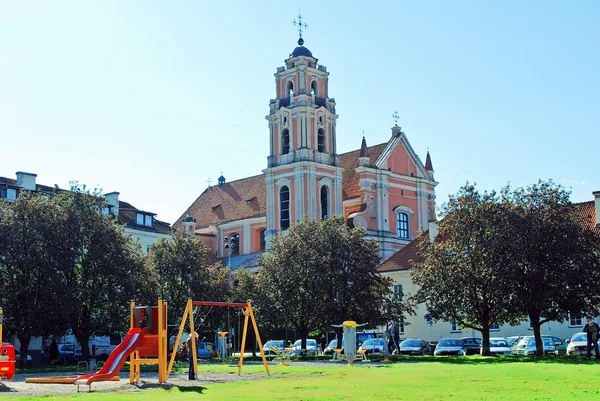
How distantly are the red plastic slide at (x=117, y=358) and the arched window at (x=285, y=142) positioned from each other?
64.0m

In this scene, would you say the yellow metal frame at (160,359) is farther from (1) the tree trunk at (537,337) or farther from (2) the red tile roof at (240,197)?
(2) the red tile roof at (240,197)

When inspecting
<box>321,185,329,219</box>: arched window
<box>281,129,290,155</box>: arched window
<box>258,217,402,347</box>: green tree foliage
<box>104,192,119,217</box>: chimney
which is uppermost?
<box>281,129,290,155</box>: arched window

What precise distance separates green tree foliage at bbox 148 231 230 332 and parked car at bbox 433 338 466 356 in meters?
15.8

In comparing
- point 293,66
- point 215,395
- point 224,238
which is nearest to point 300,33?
point 293,66

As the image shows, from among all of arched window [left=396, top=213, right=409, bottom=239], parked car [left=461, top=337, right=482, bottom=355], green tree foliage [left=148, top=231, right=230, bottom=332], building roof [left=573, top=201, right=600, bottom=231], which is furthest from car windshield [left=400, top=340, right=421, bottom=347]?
arched window [left=396, top=213, right=409, bottom=239]

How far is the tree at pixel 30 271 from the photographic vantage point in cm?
4538

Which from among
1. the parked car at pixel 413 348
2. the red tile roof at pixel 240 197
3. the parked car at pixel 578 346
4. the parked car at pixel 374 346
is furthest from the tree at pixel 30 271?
the red tile roof at pixel 240 197

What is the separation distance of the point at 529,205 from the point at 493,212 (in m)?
1.94

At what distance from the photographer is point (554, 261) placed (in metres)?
44.4

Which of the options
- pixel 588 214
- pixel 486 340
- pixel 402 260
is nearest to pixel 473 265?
pixel 486 340

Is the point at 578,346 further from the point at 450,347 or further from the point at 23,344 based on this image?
the point at 23,344

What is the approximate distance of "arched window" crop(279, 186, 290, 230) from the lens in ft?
293

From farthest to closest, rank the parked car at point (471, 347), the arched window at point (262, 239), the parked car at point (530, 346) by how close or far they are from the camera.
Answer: the arched window at point (262, 239)
the parked car at point (471, 347)
the parked car at point (530, 346)

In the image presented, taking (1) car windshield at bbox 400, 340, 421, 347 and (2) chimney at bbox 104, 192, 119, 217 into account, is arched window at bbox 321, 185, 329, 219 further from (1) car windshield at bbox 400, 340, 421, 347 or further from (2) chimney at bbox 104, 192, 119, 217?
(1) car windshield at bbox 400, 340, 421, 347
